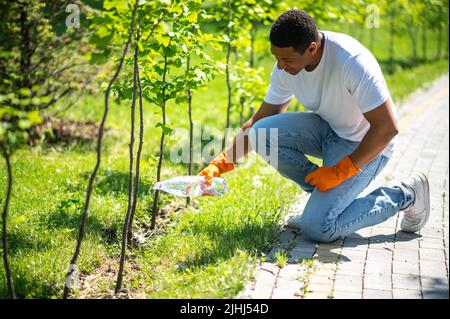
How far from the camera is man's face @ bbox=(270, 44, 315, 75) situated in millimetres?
3770

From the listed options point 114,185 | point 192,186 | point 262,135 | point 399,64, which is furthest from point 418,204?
point 399,64

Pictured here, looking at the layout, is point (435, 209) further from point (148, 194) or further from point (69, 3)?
point (69, 3)

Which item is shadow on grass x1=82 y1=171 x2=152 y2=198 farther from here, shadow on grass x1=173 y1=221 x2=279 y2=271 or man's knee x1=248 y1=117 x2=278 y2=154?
man's knee x1=248 y1=117 x2=278 y2=154

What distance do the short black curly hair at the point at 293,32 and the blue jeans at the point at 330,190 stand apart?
2.41 feet

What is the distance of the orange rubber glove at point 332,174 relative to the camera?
3881 millimetres

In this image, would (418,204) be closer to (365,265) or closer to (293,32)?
(365,265)

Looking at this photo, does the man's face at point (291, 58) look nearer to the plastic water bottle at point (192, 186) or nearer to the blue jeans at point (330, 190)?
the blue jeans at point (330, 190)

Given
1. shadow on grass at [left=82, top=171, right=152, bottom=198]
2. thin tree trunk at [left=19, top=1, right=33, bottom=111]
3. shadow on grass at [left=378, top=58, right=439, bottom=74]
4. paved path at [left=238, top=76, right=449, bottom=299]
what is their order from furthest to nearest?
shadow on grass at [left=378, top=58, right=439, bottom=74] → thin tree trunk at [left=19, top=1, right=33, bottom=111] → shadow on grass at [left=82, top=171, right=152, bottom=198] → paved path at [left=238, top=76, right=449, bottom=299]

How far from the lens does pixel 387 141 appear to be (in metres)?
3.78

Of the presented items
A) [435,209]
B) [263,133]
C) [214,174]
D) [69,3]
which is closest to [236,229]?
[214,174]

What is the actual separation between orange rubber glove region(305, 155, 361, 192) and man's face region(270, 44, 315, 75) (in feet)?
2.05

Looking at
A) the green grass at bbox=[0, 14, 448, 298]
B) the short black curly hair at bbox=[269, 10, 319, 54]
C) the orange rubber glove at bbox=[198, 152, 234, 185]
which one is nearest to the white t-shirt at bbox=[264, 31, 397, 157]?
the short black curly hair at bbox=[269, 10, 319, 54]

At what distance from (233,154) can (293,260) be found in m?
0.85
